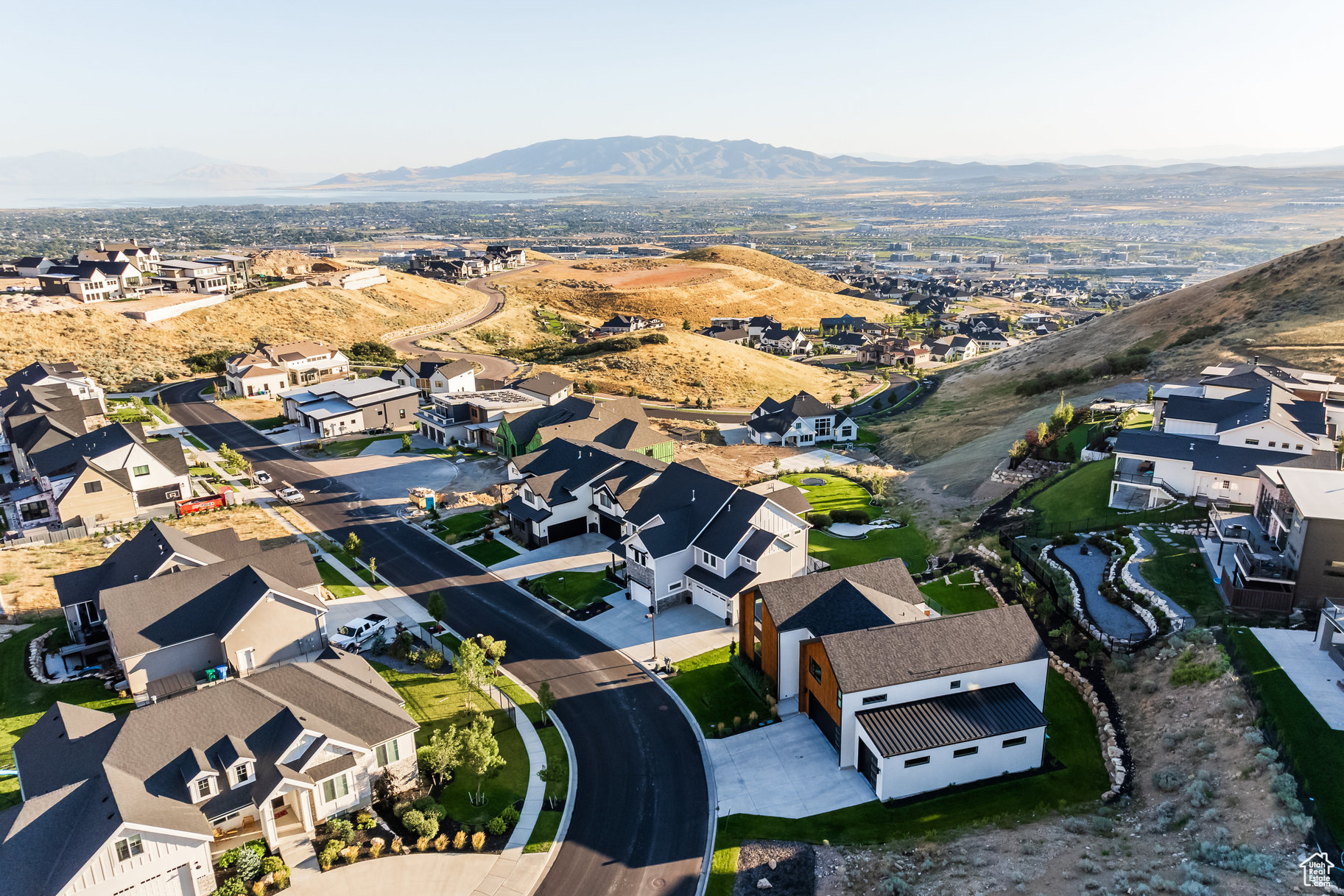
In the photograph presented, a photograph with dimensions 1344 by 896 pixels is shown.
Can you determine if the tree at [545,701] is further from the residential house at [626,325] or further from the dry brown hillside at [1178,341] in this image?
the residential house at [626,325]

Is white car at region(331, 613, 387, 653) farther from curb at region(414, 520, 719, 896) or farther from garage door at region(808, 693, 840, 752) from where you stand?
garage door at region(808, 693, 840, 752)

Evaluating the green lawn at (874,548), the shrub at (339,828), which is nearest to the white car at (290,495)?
the shrub at (339,828)

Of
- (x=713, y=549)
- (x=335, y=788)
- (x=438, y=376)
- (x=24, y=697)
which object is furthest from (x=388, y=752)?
(x=438, y=376)

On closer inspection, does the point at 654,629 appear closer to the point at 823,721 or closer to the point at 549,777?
the point at 823,721

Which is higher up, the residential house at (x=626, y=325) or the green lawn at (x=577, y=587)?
the residential house at (x=626, y=325)

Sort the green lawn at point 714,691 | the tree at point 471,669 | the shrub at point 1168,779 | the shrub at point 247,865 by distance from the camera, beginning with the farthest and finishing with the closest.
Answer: the green lawn at point 714,691, the tree at point 471,669, the shrub at point 1168,779, the shrub at point 247,865

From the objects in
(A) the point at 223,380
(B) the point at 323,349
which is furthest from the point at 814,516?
(A) the point at 223,380

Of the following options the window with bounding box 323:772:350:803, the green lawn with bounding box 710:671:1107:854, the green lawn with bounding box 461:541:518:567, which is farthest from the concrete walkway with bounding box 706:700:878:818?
the green lawn with bounding box 461:541:518:567
